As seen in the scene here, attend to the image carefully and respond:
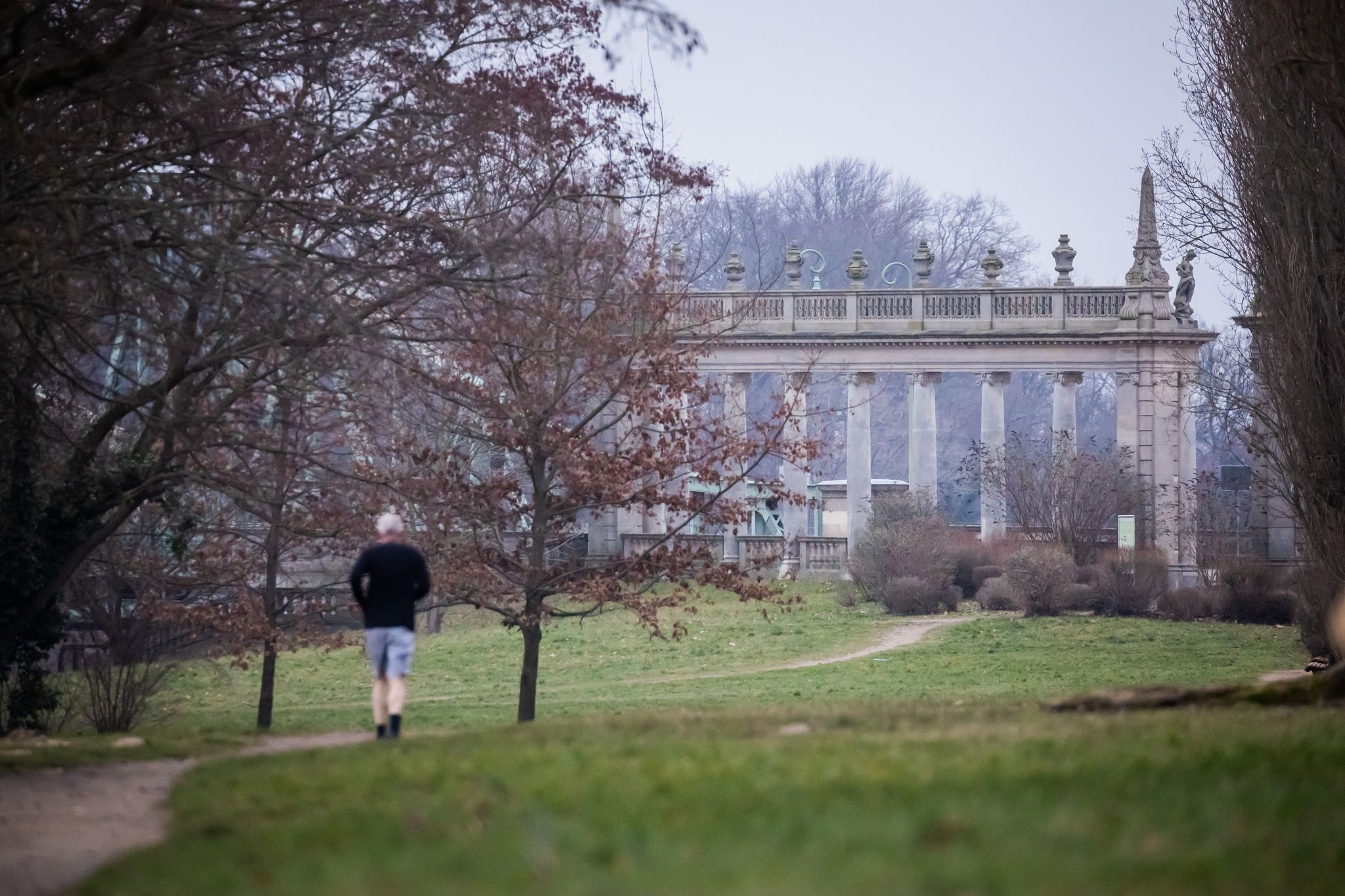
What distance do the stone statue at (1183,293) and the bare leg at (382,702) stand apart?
1440 inches

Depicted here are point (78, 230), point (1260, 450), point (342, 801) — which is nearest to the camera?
point (342, 801)

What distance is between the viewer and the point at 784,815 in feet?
21.4

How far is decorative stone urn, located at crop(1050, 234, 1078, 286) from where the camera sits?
Answer: 45.1 m

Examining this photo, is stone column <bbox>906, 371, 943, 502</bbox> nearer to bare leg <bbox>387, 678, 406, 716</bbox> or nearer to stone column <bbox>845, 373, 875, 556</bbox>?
stone column <bbox>845, 373, 875, 556</bbox>

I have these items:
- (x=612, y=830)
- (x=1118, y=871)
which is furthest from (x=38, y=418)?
(x=1118, y=871)

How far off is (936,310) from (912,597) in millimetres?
12344

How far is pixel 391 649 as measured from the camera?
38.0 feet

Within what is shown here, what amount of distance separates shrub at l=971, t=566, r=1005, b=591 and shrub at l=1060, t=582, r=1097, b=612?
2.94 metres

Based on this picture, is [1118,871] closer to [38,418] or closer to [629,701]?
[38,418]

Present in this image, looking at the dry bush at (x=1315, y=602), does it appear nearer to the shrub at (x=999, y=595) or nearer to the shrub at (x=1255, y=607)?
the shrub at (x=1255, y=607)

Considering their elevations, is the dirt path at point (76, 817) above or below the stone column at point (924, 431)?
below

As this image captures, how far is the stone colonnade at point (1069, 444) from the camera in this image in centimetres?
4109

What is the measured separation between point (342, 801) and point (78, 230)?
5.81 meters

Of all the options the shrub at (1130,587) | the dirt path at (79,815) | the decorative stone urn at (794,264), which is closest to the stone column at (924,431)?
the decorative stone urn at (794,264)
